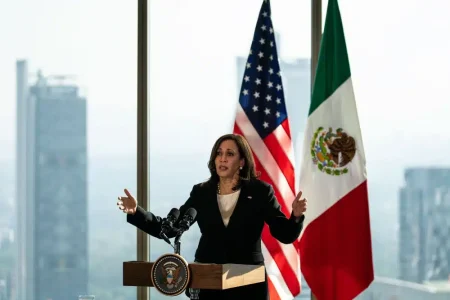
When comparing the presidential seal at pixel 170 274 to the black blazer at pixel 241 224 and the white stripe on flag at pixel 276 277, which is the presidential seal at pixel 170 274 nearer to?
the black blazer at pixel 241 224

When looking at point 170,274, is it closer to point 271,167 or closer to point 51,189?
point 271,167

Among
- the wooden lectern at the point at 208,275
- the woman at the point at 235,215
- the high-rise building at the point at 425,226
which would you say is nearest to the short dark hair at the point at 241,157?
the woman at the point at 235,215

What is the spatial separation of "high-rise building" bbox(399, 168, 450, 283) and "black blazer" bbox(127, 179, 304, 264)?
104cm

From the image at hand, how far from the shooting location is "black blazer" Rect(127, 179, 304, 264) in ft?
12.6

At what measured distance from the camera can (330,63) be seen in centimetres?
454

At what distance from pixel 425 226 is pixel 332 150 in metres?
0.69

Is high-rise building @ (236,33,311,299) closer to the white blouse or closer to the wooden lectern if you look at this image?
the white blouse

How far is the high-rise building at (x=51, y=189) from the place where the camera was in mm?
4914

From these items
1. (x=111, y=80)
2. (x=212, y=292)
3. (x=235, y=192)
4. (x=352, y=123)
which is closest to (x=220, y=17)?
(x=111, y=80)

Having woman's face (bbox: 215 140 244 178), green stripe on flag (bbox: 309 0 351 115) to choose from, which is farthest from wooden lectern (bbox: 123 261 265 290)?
green stripe on flag (bbox: 309 0 351 115)

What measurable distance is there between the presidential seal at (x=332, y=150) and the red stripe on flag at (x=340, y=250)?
15cm

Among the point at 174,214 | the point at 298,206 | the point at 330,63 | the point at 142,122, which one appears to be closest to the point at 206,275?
the point at 174,214

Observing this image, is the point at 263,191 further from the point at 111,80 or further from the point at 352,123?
the point at 111,80

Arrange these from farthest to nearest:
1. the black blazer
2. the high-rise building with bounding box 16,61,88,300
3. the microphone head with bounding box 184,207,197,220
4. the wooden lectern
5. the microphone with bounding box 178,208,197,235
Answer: the high-rise building with bounding box 16,61,88,300 < the black blazer < the microphone head with bounding box 184,207,197,220 < the microphone with bounding box 178,208,197,235 < the wooden lectern
